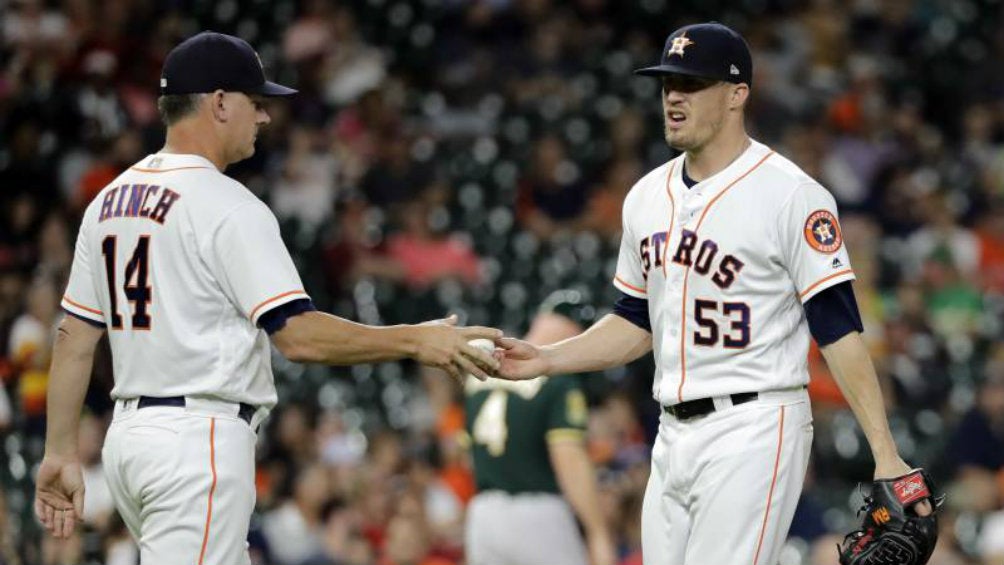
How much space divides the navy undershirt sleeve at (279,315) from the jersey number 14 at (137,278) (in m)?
0.34

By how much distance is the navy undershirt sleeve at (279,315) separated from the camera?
477 cm

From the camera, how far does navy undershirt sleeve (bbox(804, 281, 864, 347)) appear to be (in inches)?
191

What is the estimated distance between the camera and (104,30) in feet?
42.3

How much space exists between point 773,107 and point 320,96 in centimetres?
358

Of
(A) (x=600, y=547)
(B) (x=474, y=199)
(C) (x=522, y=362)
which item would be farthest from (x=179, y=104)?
(B) (x=474, y=199)

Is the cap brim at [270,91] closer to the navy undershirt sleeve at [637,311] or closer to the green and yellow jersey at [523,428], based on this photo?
the navy undershirt sleeve at [637,311]

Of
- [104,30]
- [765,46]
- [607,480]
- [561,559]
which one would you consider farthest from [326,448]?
[765,46]

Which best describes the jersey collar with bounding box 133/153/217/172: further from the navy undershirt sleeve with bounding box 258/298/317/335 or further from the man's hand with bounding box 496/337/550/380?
the man's hand with bounding box 496/337/550/380

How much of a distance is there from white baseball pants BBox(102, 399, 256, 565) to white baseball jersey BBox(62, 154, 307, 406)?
0.08 m

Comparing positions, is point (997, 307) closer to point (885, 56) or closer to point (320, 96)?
point (885, 56)

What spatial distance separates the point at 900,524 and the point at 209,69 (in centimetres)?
A: 236

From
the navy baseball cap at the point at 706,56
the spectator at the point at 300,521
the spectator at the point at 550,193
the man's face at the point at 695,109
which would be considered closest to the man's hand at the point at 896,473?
the man's face at the point at 695,109

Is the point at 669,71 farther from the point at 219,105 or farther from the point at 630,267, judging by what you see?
the point at 219,105

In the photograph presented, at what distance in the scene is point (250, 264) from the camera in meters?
4.72
